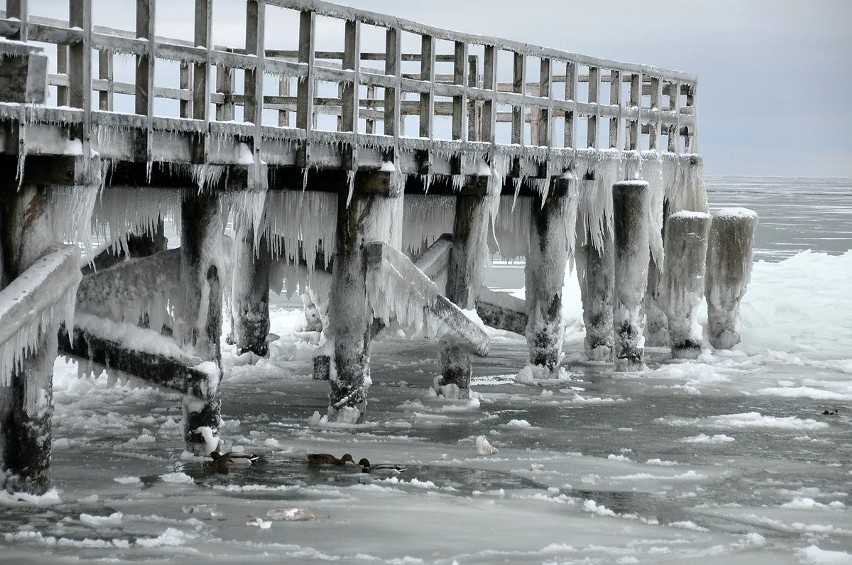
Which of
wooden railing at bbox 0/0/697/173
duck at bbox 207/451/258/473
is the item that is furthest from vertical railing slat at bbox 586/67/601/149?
duck at bbox 207/451/258/473

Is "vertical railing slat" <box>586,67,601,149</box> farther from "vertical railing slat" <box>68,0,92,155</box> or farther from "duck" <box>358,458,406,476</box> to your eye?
"vertical railing slat" <box>68,0,92,155</box>

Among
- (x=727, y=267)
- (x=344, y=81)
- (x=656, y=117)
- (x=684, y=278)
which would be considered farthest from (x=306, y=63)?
(x=727, y=267)

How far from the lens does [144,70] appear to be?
1008 cm

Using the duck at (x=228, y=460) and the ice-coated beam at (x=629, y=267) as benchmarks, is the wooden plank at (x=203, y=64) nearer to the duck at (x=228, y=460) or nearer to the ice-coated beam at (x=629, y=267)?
the duck at (x=228, y=460)

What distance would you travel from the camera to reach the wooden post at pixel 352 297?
13.0 meters

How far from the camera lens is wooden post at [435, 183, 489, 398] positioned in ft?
48.5

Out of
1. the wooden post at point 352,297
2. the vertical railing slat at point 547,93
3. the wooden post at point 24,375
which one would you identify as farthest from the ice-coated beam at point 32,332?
the vertical railing slat at point 547,93

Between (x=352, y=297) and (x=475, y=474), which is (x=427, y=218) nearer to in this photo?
(x=352, y=297)

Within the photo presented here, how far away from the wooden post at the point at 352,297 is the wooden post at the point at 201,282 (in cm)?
183

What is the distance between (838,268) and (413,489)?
18027 mm

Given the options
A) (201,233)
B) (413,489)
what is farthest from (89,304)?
(413,489)

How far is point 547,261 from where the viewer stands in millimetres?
16453

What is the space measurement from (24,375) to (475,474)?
3.55 meters

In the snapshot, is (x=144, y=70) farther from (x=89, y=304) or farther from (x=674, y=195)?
(x=674, y=195)
